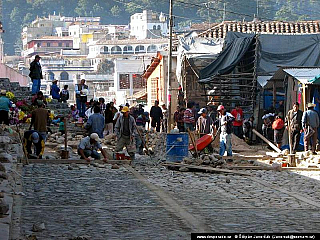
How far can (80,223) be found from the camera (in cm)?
1040

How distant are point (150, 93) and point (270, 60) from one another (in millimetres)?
25423

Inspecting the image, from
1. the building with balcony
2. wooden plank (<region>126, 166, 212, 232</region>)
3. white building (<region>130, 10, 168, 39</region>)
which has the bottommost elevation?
wooden plank (<region>126, 166, 212, 232</region>)

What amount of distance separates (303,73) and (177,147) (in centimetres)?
710

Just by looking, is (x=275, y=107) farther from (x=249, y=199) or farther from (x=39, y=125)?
(x=249, y=199)

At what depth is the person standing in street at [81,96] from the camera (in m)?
29.5

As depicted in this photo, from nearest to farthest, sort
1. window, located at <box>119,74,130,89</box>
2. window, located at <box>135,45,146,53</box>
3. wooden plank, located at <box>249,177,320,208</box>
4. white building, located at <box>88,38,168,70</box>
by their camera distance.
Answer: wooden plank, located at <box>249,177,320,208</box>, window, located at <box>119,74,130,89</box>, white building, located at <box>88,38,168,70</box>, window, located at <box>135,45,146,53</box>

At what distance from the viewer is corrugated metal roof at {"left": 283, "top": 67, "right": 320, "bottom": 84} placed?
962 inches

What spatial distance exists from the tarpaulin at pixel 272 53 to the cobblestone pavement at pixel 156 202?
13717 millimetres

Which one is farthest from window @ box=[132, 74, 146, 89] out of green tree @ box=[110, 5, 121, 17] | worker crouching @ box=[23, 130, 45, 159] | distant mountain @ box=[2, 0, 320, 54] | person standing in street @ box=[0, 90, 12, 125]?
green tree @ box=[110, 5, 121, 17]

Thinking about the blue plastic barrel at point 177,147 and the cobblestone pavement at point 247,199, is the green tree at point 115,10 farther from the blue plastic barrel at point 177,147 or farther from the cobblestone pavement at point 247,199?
the cobblestone pavement at point 247,199

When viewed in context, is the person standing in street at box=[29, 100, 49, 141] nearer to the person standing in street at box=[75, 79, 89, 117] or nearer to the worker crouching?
the worker crouching

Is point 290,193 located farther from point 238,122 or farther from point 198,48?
point 198,48

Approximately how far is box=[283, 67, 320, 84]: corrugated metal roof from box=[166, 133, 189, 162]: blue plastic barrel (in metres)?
5.80

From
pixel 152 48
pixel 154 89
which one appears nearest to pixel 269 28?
pixel 154 89
